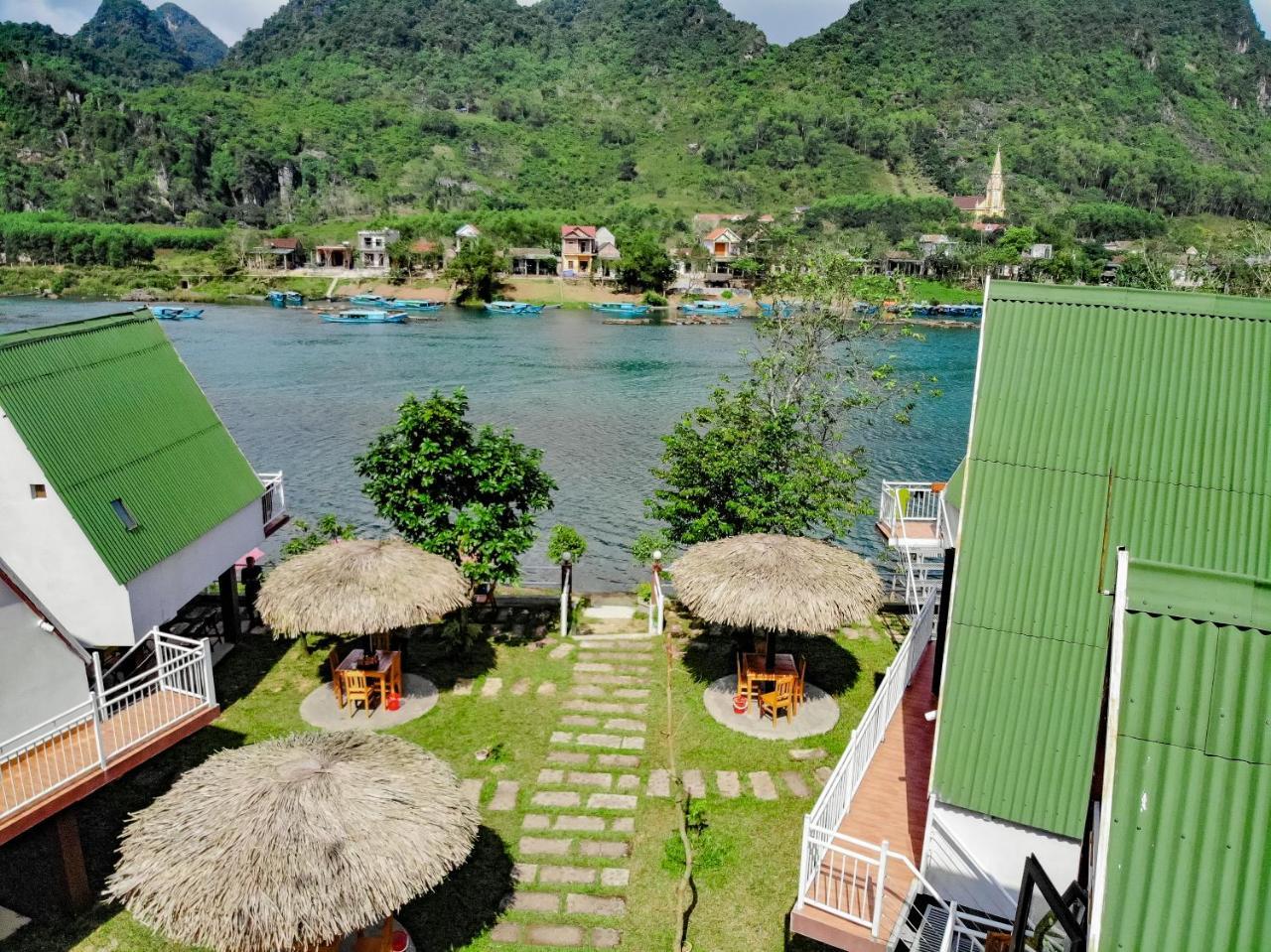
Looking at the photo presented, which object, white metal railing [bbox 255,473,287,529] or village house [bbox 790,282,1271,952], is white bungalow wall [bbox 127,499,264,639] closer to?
white metal railing [bbox 255,473,287,529]

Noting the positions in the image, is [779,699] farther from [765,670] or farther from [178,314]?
[178,314]

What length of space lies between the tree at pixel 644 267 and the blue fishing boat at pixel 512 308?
1298 centimetres

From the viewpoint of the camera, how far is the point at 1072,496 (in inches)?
356

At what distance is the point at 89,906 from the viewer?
32.7 feet

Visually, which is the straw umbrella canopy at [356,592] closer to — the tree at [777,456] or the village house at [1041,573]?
the tree at [777,456]

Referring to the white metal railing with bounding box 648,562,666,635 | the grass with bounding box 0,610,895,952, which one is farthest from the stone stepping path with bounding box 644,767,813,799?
the white metal railing with bounding box 648,562,666,635

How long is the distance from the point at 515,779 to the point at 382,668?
3115 millimetres

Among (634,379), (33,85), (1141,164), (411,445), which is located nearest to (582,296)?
(634,379)

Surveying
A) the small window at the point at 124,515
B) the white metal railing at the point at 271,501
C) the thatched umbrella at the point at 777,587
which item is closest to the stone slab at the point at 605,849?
the thatched umbrella at the point at 777,587

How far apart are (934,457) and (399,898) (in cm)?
3310

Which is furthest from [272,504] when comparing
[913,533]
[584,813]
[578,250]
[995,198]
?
[995,198]

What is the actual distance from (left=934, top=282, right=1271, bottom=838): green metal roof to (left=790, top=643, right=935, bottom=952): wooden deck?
1258mm

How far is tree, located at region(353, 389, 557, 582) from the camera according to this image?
16.1m

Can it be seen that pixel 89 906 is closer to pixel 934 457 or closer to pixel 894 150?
pixel 934 457
